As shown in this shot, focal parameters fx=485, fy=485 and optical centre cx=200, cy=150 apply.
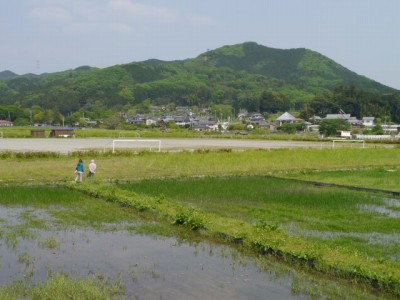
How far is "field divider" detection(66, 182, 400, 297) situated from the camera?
7766 mm

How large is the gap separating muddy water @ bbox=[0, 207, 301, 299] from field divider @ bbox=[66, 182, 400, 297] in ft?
2.14

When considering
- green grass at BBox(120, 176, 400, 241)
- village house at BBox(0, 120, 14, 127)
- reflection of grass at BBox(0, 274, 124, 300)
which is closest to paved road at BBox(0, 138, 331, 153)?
green grass at BBox(120, 176, 400, 241)

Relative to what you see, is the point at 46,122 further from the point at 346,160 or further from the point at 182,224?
Answer: the point at 182,224

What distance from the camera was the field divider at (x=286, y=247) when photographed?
306 inches

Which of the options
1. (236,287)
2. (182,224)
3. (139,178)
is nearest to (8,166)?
(139,178)

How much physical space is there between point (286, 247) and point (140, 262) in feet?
9.34

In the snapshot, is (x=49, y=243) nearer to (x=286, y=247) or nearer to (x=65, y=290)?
(x=65, y=290)

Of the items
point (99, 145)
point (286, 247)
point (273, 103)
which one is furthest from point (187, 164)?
point (273, 103)

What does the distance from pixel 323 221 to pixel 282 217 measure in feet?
3.63

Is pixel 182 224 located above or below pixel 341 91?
below

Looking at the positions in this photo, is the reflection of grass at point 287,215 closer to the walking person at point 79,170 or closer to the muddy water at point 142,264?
the muddy water at point 142,264

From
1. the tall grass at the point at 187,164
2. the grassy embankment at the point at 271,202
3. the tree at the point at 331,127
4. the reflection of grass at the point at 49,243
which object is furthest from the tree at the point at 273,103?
the reflection of grass at the point at 49,243

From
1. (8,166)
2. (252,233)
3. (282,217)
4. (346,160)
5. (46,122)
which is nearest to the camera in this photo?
(252,233)

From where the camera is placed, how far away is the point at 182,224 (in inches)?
476
